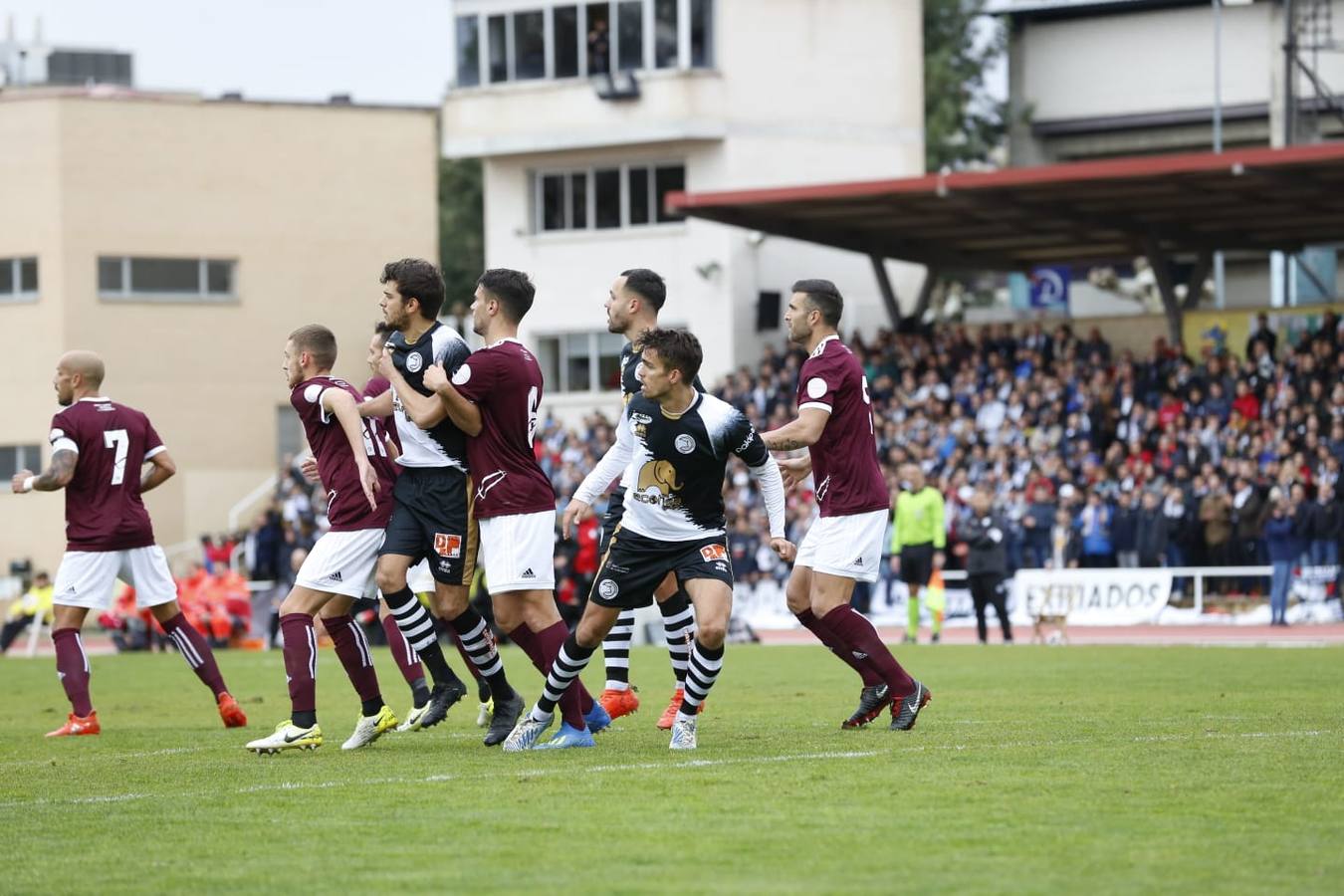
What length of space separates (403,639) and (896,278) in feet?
127

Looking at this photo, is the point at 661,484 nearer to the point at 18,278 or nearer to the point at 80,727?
the point at 80,727

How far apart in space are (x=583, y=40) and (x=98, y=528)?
116ft

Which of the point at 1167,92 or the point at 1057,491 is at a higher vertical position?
the point at 1167,92

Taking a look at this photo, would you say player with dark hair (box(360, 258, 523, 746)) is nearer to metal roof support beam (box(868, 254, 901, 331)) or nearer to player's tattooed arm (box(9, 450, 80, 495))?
player's tattooed arm (box(9, 450, 80, 495))

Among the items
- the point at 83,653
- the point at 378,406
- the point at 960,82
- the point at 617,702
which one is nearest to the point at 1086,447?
the point at 617,702

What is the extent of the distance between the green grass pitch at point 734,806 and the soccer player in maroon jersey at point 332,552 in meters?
0.19

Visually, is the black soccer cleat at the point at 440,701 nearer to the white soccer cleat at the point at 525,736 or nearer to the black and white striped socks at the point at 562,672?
the white soccer cleat at the point at 525,736

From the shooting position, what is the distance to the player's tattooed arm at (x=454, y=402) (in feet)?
34.0

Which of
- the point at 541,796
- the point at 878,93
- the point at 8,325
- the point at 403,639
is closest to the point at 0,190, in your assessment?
the point at 8,325

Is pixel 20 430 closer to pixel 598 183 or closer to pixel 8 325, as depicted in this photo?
pixel 8 325

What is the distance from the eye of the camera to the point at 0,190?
49.8 metres

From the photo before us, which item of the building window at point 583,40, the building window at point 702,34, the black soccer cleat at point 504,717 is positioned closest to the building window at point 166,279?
the building window at point 583,40

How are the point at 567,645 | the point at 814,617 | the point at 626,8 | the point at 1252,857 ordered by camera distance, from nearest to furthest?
the point at 1252,857 → the point at 567,645 → the point at 814,617 → the point at 626,8

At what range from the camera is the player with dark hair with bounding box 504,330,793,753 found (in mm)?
10367
